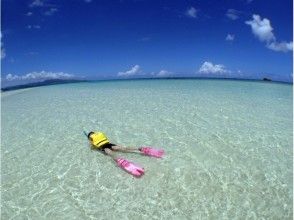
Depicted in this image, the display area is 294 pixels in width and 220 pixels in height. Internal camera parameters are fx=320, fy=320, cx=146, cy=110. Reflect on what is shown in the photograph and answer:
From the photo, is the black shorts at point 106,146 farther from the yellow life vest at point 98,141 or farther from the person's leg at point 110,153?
the person's leg at point 110,153

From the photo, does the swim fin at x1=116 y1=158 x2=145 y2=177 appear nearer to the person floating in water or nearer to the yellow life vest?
the person floating in water

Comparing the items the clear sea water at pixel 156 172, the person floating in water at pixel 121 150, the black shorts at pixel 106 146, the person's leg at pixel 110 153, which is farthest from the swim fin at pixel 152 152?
the black shorts at pixel 106 146

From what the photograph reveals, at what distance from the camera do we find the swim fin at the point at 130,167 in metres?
6.87

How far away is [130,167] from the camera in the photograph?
707 cm

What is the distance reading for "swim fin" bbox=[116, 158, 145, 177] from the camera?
6868 mm

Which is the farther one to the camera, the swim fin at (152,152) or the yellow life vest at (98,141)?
the yellow life vest at (98,141)

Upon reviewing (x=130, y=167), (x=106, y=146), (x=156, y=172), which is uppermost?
(x=106, y=146)

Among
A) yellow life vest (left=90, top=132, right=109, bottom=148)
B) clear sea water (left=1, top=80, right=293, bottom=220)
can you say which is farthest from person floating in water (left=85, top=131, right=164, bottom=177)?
clear sea water (left=1, top=80, right=293, bottom=220)

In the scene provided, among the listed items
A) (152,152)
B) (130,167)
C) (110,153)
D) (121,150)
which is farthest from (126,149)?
(130,167)

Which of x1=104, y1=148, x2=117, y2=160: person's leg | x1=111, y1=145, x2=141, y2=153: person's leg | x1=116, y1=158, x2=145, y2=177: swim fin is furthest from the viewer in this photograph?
x1=111, y1=145, x2=141, y2=153: person's leg

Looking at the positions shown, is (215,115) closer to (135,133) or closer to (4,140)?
(135,133)

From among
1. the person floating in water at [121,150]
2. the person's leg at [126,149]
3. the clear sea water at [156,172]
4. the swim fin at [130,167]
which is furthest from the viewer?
the person's leg at [126,149]

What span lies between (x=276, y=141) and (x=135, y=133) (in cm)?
419

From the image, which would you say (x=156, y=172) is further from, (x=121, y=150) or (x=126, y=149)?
(x=121, y=150)
